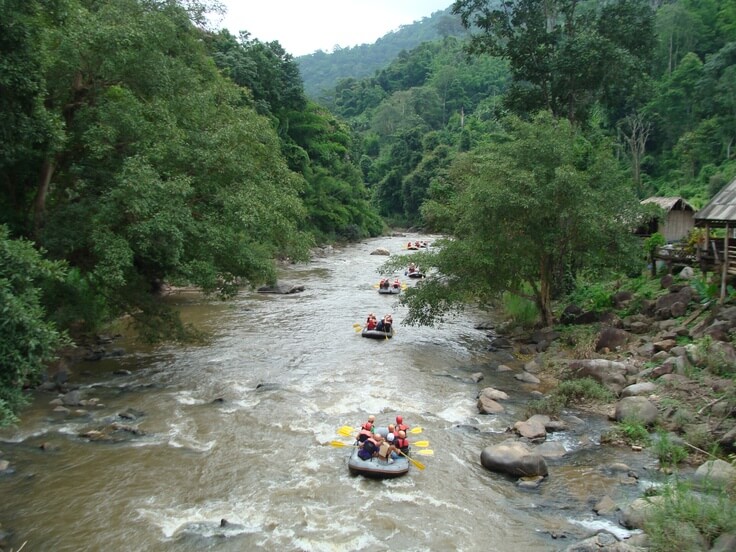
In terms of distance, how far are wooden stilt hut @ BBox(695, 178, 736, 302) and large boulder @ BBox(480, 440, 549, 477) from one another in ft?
23.8

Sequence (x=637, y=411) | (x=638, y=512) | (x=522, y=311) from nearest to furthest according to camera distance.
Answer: (x=638, y=512)
(x=637, y=411)
(x=522, y=311)

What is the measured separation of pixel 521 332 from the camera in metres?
18.9

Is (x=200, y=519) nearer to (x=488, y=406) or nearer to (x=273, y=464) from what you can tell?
(x=273, y=464)

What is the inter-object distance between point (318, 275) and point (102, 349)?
17.1m

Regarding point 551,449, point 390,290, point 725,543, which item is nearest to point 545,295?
point 551,449

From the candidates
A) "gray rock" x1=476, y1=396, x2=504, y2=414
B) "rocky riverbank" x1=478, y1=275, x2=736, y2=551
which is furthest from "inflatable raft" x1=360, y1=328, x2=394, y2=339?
"gray rock" x1=476, y1=396, x2=504, y2=414

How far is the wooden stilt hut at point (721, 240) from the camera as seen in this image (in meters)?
12.7

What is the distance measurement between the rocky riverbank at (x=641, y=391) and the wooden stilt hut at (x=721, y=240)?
0.92 m

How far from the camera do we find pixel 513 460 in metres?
9.25

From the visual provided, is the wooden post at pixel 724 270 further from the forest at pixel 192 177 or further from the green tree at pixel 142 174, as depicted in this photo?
the green tree at pixel 142 174

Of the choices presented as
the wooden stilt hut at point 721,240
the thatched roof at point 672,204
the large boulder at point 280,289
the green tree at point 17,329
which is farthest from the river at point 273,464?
the thatched roof at point 672,204

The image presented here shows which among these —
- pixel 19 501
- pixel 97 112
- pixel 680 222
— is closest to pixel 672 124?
pixel 680 222

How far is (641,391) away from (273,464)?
760 centimetres

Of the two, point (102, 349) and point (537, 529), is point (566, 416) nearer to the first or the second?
point (537, 529)
